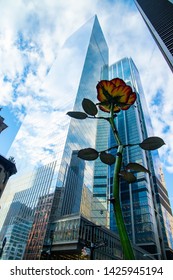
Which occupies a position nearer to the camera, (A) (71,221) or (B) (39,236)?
(A) (71,221)

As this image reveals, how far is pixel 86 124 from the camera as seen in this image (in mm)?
81125

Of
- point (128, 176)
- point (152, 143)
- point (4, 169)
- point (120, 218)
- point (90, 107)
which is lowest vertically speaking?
point (120, 218)

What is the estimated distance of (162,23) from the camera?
1667 centimetres

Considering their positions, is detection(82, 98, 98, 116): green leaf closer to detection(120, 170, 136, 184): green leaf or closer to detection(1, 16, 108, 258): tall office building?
detection(120, 170, 136, 184): green leaf

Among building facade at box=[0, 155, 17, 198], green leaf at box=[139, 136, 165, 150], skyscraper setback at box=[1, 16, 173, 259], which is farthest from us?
skyscraper setback at box=[1, 16, 173, 259]

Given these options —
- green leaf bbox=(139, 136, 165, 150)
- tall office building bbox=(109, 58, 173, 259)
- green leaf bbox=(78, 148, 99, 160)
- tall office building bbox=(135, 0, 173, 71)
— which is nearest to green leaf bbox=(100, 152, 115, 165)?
green leaf bbox=(78, 148, 99, 160)

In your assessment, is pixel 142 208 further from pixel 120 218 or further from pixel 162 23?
pixel 120 218

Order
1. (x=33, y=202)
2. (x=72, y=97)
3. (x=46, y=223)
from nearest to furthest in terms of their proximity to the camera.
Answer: (x=46, y=223) < (x=33, y=202) < (x=72, y=97)

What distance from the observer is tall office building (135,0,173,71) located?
12.2m

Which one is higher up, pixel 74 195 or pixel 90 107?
pixel 74 195

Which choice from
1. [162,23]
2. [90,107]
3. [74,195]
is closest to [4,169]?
[90,107]

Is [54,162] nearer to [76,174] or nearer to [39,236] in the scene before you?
[76,174]
